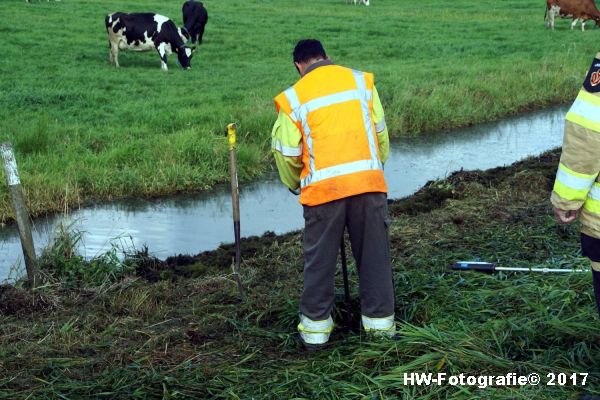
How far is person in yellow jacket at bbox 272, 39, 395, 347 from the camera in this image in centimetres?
538

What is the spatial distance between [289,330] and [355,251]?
28.2 inches

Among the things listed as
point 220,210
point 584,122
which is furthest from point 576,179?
point 220,210

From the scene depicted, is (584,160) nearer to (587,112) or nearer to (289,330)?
(587,112)

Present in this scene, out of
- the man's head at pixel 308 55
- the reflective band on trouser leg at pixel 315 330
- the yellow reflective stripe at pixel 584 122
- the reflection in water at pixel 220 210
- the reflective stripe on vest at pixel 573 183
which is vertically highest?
the man's head at pixel 308 55

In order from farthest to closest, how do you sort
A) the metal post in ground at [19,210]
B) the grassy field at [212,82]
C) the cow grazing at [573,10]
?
the cow grazing at [573,10], the grassy field at [212,82], the metal post in ground at [19,210]

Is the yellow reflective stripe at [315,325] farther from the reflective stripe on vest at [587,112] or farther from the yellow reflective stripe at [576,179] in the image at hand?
the reflective stripe on vest at [587,112]

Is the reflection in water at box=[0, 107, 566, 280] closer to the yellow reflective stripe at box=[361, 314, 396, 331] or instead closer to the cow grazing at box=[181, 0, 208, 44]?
the yellow reflective stripe at box=[361, 314, 396, 331]

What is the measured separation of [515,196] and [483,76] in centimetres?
873

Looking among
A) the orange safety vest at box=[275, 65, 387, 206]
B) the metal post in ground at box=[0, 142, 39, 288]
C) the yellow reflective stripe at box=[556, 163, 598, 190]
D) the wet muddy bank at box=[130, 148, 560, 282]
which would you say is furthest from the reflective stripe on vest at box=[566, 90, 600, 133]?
the metal post in ground at box=[0, 142, 39, 288]

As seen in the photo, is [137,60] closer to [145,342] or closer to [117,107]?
[117,107]

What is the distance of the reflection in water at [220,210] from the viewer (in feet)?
30.9

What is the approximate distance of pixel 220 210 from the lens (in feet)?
35.2

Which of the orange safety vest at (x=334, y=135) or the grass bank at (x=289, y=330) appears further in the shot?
the orange safety vest at (x=334, y=135)

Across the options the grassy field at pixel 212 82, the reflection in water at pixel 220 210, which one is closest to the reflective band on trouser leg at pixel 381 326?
the reflection in water at pixel 220 210
